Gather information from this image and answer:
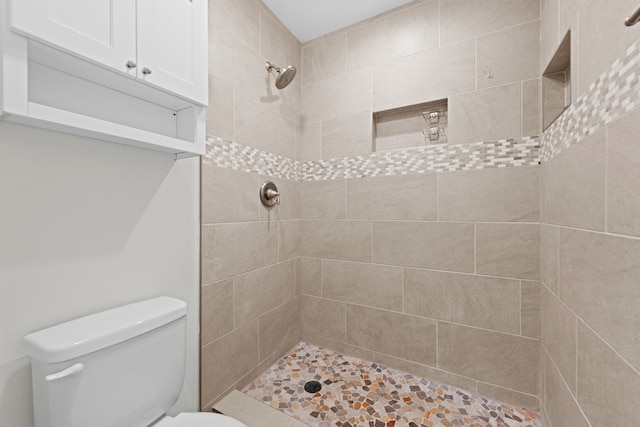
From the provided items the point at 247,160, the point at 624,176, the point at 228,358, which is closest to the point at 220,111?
the point at 247,160

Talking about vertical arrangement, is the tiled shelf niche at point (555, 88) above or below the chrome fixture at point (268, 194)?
above

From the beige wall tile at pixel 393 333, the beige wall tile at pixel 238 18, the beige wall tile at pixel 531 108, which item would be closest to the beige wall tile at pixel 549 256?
the beige wall tile at pixel 531 108

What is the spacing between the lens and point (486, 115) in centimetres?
149

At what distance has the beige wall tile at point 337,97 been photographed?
1.84m

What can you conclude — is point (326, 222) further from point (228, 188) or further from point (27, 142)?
point (27, 142)

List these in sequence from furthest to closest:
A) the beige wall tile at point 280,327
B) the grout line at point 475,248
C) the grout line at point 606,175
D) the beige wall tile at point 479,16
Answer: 1. the beige wall tile at point 280,327
2. the grout line at point 475,248
3. the beige wall tile at point 479,16
4. the grout line at point 606,175

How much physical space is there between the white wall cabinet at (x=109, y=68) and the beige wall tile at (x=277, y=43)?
714 mm

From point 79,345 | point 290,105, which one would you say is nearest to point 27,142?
point 79,345

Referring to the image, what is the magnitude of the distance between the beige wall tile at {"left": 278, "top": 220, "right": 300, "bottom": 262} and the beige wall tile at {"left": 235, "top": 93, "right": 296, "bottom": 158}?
0.51 meters

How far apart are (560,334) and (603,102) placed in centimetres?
89

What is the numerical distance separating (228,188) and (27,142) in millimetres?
775

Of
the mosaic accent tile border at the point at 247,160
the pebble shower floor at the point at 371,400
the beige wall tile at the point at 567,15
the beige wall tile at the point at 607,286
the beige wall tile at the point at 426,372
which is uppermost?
the beige wall tile at the point at 567,15

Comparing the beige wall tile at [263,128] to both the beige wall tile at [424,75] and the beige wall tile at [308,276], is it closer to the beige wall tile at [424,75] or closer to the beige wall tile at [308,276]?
the beige wall tile at [424,75]

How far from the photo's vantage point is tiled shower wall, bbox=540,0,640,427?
65cm
